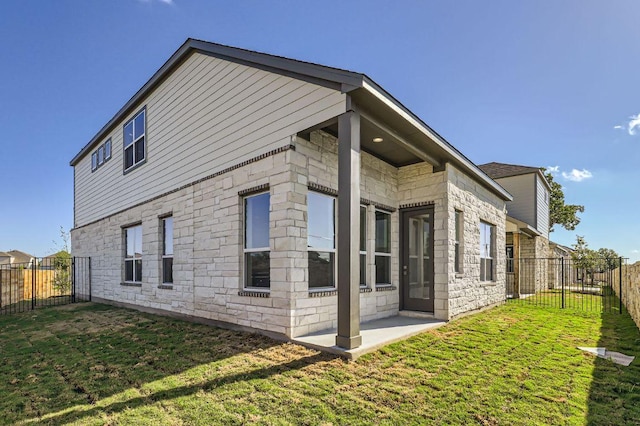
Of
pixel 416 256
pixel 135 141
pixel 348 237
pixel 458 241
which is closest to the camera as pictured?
pixel 348 237

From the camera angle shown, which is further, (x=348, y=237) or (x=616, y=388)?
(x=348, y=237)

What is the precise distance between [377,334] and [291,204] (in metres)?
2.58

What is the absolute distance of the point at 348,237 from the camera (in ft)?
14.9

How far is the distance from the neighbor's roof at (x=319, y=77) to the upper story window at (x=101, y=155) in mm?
3039

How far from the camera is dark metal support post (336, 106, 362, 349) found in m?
4.46

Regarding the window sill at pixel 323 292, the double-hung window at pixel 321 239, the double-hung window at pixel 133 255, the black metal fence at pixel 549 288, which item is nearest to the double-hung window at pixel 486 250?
the black metal fence at pixel 549 288

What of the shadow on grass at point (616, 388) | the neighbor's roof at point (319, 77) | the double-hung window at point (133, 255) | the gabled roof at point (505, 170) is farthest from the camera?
the gabled roof at point (505, 170)

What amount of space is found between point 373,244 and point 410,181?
1980mm

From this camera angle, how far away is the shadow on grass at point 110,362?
3.37m

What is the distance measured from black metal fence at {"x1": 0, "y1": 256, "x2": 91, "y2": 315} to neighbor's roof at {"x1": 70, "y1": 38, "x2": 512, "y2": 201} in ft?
25.2

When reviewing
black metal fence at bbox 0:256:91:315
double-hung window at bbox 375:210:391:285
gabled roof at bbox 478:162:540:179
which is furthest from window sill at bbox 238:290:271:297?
gabled roof at bbox 478:162:540:179

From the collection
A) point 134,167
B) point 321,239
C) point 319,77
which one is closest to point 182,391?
point 321,239

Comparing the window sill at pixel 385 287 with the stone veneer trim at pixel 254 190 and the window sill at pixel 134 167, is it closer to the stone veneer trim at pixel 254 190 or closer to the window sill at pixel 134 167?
the stone veneer trim at pixel 254 190

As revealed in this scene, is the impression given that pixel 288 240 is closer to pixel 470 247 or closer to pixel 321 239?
pixel 321 239
